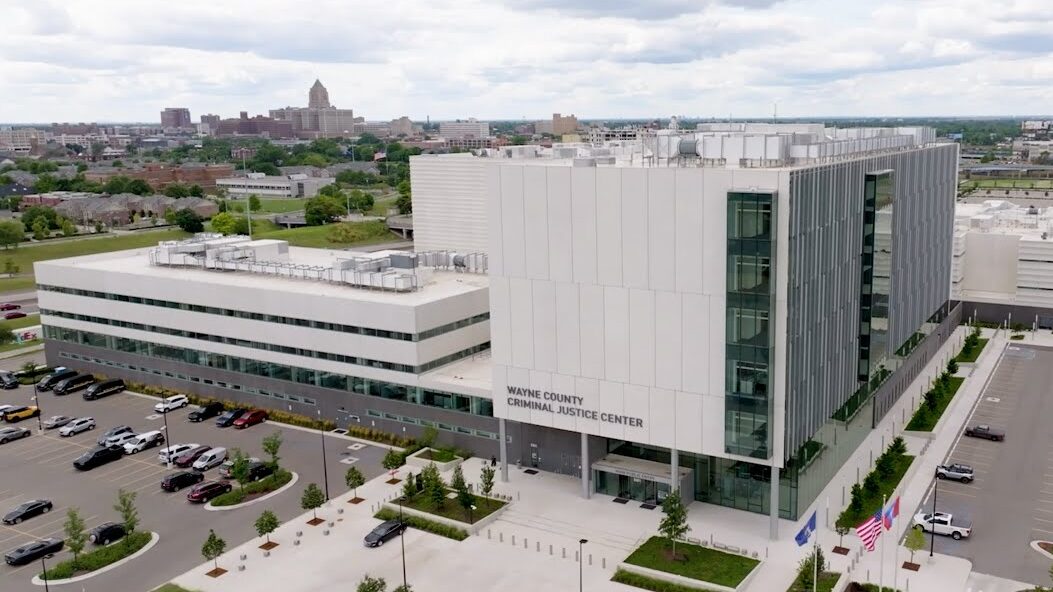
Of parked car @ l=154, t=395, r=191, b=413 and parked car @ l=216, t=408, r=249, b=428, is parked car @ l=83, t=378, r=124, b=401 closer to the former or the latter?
parked car @ l=154, t=395, r=191, b=413

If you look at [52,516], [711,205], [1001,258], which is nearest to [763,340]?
[711,205]

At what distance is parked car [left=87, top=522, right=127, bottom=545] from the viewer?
48.4m

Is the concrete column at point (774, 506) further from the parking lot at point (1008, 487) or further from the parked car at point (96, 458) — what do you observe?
the parked car at point (96, 458)

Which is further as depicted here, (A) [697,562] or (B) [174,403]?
(B) [174,403]

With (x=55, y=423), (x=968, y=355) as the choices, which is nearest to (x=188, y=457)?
(x=55, y=423)

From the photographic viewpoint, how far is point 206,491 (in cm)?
5422

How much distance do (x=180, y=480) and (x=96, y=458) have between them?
895 cm

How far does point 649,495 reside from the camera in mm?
51688

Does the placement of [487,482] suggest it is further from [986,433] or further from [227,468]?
[986,433]

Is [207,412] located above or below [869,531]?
below

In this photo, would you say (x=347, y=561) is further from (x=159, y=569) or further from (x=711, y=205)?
(x=711, y=205)

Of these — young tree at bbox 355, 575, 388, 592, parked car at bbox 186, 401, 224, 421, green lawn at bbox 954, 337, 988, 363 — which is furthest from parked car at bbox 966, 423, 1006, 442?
parked car at bbox 186, 401, 224, 421

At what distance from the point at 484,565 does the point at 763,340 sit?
18.6 metres

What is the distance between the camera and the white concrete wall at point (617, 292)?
45.9m
